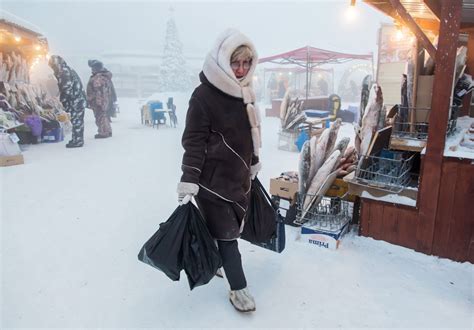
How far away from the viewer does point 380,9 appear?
3.72 meters

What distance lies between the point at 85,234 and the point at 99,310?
1297mm

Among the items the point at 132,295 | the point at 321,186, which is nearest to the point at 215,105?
the point at 132,295

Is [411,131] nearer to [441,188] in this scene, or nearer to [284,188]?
[441,188]

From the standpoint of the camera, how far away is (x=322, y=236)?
114 inches

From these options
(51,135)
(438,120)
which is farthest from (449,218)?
(51,135)

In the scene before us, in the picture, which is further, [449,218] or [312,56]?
[312,56]

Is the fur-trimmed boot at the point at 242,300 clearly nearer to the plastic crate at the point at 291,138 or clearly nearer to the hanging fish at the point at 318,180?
→ the hanging fish at the point at 318,180

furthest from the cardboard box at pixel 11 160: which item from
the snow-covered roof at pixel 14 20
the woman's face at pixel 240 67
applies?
the woman's face at pixel 240 67

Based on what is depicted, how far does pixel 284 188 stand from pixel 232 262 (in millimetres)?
1517

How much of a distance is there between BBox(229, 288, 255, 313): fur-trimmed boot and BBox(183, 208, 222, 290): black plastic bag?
28 cm

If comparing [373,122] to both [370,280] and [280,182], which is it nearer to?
[280,182]

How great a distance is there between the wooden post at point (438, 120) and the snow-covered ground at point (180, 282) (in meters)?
0.31

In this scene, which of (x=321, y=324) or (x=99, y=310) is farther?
(x=99, y=310)

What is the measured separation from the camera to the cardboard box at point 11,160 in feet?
19.2
